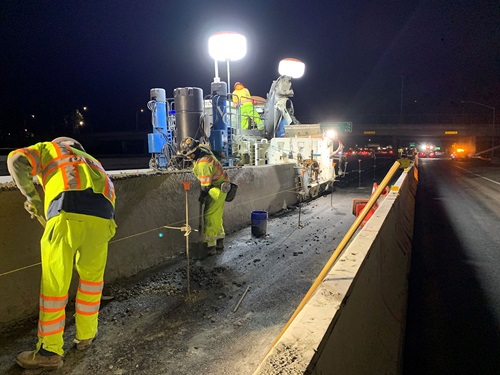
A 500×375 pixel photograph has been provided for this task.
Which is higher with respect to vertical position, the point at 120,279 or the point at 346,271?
the point at 346,271

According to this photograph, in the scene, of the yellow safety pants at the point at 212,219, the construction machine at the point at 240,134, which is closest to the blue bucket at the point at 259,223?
the yellow safety pants at the point at 212,219

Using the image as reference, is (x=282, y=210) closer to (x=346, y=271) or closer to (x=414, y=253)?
(x=414, y=253)

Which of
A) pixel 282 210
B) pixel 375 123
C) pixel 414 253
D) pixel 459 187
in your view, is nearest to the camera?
pixel 414 253

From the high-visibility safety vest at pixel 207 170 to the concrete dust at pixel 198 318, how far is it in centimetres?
127

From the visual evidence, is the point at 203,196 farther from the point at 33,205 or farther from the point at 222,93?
the point at 222,93

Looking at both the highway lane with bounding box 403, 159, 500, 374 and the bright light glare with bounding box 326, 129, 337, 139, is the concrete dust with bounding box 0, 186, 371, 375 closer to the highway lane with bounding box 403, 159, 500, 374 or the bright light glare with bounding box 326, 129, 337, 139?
the highway lane with bounding box 403, 159, 500, 374

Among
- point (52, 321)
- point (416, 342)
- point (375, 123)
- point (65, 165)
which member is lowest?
point (416, 342)

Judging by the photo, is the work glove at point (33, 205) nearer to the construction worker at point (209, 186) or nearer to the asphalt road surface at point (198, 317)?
the asphalt road surface at point (198, 317)

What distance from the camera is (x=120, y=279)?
4.95 meters

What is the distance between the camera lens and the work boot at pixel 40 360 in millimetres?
3012

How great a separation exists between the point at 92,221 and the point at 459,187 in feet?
54.3

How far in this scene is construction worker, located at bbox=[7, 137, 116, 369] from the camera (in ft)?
10.1

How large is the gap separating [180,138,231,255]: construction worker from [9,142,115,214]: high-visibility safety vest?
2.83 meters

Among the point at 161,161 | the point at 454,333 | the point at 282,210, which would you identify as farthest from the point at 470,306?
the point at 161,161
